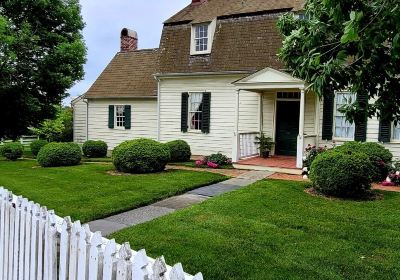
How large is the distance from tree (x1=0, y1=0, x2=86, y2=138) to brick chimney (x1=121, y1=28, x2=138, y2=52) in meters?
2.65

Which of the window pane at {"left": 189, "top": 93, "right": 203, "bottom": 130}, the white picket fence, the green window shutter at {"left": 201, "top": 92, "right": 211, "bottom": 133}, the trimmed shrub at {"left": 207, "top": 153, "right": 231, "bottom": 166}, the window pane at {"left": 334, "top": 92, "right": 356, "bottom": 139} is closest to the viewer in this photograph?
the white picket fence

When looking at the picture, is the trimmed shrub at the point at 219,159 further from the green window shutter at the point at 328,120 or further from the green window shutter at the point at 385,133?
the green window shutter at the point at 385,133

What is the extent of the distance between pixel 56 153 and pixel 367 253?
1181 cm

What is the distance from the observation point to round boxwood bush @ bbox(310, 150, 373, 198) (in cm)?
863

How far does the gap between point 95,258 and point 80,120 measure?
2133 centimetres

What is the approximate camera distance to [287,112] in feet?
49.0

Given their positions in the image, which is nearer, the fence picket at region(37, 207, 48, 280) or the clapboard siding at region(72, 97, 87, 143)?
the fence picket at region(37, 207, 48, 280)

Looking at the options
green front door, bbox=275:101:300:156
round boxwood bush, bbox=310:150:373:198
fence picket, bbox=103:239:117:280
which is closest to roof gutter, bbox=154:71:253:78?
green front door, bbox=275:101:300:156

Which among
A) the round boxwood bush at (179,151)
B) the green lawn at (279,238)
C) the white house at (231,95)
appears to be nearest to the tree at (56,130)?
the white house at (231,95)

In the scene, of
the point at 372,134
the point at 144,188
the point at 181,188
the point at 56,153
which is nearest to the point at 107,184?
the point at 144,188

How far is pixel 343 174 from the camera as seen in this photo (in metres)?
8.61

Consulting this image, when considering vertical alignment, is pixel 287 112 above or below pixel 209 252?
above

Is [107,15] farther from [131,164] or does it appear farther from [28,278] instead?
[28,278]

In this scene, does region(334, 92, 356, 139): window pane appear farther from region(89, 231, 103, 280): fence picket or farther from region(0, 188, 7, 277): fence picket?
region(89, 231, 103, 280): fence picket
